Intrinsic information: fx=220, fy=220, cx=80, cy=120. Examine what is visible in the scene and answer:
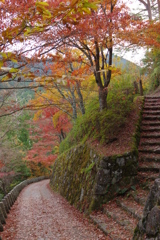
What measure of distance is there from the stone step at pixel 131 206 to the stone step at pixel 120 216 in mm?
91

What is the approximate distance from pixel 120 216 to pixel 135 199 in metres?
0.71

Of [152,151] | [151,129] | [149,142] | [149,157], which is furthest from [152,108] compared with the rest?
[149,157]

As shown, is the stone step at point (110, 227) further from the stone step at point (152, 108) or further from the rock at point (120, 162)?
the stone step at point (152, 108)

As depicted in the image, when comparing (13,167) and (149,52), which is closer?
(149,52)

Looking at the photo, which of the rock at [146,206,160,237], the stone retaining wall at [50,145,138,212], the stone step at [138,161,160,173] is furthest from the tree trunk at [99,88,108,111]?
the rock at [146,206,160,237]

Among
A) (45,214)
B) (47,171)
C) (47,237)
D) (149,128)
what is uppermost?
(149,128)

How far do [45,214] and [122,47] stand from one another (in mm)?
7073

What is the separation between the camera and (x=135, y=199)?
602 centimetres

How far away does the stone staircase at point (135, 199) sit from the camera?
5.06 meters

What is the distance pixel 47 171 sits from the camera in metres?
34.1

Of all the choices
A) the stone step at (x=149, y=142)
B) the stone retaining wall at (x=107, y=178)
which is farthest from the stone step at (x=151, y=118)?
the stone retaining wall at (x=107, y=178)

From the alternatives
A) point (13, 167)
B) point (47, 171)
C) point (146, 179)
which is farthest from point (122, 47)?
point (47, 171)

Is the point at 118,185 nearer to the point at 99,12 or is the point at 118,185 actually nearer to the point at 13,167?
the point at 99,12

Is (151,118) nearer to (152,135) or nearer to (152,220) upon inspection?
(152,135)
